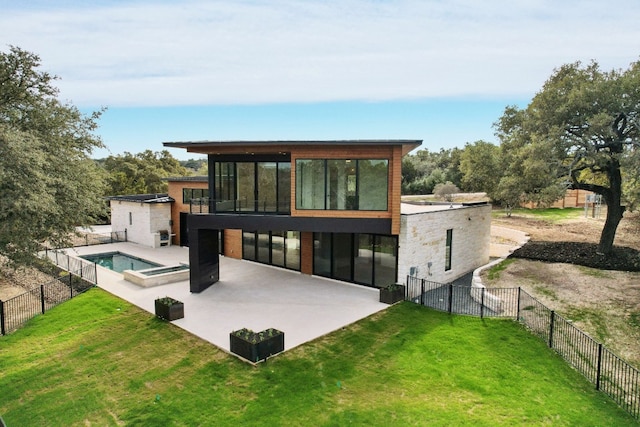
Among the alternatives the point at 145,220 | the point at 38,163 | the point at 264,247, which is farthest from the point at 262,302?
the point at 145,220

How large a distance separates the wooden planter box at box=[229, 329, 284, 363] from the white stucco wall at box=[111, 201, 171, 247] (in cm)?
1867

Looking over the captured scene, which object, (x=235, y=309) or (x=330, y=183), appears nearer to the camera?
(x=235, y=309)

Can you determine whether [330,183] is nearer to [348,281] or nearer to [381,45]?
[348,281]

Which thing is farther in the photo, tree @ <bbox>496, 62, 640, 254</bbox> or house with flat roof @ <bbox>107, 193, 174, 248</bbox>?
Answer: house with flat roof @ <bbox>107, 193, 174, 248</bbox>

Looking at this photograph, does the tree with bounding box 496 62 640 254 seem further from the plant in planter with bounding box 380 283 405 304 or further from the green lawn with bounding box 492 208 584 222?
the green lawn with bounding box 492 208 584 222

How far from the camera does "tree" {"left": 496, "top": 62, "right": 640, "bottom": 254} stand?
59.3 ft

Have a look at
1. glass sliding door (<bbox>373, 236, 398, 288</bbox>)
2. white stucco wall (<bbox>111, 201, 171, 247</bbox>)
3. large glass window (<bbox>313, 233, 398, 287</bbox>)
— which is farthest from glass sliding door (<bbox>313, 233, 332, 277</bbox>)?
white stucco wall (<bbox>111, 201, 171, 247</bbox>)

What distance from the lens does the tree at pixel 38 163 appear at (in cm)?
1042

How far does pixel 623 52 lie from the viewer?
19641 mm

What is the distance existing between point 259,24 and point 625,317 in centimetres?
1742

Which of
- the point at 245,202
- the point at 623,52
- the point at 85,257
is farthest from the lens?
the point at 85,257

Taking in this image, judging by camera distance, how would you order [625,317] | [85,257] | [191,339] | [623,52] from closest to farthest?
[191,339] → [625,317] → [623,52] → [85,257]

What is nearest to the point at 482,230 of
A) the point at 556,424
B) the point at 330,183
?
the point at 330,183

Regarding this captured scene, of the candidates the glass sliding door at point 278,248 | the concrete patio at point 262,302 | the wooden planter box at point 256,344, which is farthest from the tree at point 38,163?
the glass sliding door at point 278,248
